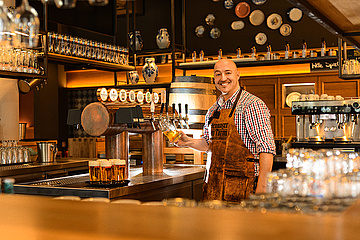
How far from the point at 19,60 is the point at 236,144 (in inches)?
113

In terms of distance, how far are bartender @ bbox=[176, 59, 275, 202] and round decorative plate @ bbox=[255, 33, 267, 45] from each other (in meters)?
5.28

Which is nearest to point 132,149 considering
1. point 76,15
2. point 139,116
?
point 76,15

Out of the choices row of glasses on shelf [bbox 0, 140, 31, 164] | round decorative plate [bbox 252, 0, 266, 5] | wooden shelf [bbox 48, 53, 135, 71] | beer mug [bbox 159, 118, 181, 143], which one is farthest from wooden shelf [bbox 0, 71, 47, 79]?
round decorative plate [bbox 252, 0, 266, 5]

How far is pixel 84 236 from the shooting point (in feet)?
4.29

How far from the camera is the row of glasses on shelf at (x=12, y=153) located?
5.23 m

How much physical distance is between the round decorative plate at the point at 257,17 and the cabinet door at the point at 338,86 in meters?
1.43

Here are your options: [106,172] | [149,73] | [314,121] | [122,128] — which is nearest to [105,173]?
[106,172]

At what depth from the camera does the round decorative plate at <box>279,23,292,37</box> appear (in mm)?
8446

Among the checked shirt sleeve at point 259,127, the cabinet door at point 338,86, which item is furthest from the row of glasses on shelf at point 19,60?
the cabinet door at point 338,86

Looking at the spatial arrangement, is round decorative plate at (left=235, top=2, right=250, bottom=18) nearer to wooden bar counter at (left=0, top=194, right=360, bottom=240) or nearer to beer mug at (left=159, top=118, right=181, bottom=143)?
beer mug at (left=159, top=118, right=181, bottom=143)

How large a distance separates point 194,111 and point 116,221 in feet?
13.1

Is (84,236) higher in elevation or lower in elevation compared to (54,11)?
lower

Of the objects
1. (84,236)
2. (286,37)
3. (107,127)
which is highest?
(286,37)

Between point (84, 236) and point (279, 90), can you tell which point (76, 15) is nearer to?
point (279, 90)
